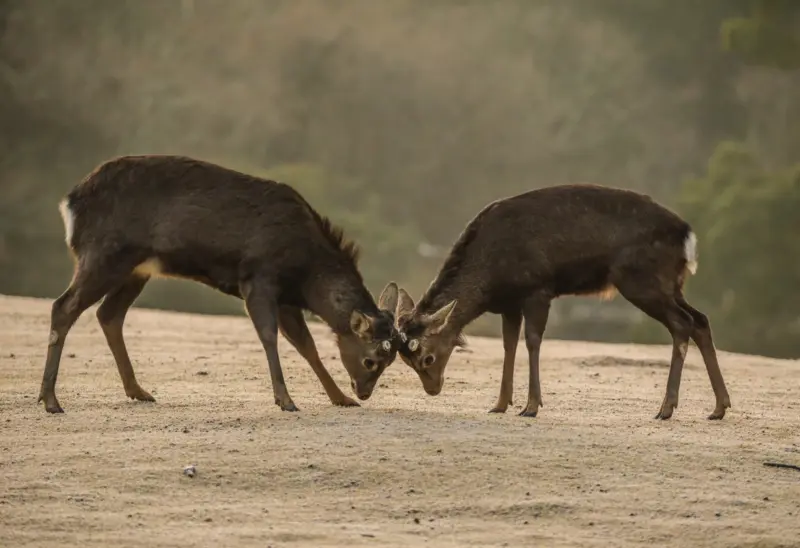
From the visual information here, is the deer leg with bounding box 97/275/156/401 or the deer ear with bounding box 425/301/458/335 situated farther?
the deer leg with bounding box 97/275/156/401

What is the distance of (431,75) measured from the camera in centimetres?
5653

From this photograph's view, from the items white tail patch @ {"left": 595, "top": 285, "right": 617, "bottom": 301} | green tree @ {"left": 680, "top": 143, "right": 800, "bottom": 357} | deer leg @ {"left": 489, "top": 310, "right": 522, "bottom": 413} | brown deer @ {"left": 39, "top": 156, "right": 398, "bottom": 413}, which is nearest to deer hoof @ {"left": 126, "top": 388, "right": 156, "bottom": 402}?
brown deer @ {"left": 39, "top": 156, "right": 398, "bottom": 413}

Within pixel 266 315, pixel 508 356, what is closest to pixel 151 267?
pixel 266 315

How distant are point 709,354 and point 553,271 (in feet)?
4.42

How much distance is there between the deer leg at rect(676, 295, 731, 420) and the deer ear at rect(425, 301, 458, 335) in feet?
5.83

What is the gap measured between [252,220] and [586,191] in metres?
2.52

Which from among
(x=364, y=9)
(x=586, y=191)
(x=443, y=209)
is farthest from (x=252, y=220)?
(x=364, y=9)

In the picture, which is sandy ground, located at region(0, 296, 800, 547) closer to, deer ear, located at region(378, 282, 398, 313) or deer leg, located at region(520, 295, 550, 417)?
deer leg, located at region(520, 295, 550, 417)

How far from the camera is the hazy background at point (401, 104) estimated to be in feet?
143

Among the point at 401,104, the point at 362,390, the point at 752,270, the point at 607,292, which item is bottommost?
the point at 362,390

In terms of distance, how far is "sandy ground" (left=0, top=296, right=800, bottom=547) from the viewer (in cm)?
781

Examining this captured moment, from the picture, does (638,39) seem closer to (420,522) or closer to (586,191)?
(586,191)

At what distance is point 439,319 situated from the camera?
11.0m

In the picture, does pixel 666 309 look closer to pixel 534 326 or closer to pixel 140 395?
pixel 534 326
